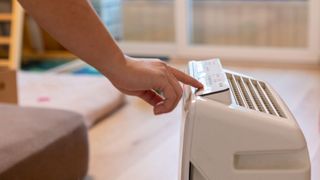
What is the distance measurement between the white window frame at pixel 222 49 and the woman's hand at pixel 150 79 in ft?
10.0

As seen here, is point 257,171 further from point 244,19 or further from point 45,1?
point 244,19

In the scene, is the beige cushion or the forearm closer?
the forearm

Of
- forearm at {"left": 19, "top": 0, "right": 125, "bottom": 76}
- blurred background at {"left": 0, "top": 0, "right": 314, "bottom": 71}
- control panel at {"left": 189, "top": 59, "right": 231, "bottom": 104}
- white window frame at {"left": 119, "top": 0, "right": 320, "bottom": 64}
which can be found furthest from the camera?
blurred background at {"left": 0, "top": 0, "right": 314, "bottom": 71}

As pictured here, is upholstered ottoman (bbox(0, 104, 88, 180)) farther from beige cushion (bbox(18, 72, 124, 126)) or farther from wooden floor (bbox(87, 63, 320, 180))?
beige cushion (bbox(18, 72, 124, 126))

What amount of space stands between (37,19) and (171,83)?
0.83 ft

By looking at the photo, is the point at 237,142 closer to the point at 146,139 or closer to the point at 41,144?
the point at 41,144

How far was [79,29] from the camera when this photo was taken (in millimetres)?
899

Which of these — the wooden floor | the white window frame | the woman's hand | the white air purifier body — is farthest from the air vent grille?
the white window frame

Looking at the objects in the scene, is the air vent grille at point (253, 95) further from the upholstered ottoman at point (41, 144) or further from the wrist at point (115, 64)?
the upholstered ottoman at point (41, 144)

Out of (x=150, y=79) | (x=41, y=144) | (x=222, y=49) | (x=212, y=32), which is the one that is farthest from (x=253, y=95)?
(x=212, y=32)

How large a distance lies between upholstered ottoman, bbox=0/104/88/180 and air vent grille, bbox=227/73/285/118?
0.68 meters

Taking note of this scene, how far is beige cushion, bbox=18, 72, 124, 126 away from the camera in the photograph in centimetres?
270

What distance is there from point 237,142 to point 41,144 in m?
0.86

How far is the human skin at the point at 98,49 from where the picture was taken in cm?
89
